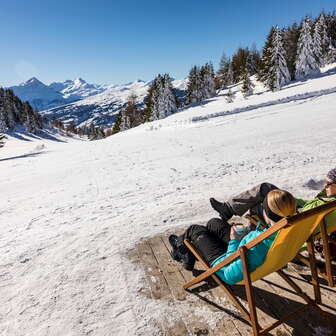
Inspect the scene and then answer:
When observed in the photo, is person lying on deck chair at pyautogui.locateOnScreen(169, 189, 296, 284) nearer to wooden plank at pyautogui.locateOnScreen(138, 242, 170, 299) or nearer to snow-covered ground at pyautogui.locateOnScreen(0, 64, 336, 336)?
wooden plank at pyautogui.locateOnScreen(138, 242, 170, 299)

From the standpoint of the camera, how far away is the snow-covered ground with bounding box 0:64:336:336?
9.94 ft

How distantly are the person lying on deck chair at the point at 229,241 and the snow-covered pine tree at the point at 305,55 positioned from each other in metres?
52.2

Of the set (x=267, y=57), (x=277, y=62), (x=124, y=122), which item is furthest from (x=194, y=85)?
(x=277, y=62)

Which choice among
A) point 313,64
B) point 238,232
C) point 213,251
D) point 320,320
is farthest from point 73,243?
point 313,64

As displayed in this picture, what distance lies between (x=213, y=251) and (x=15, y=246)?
4111mm

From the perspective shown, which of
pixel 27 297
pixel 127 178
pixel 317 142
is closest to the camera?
pixel 27 297

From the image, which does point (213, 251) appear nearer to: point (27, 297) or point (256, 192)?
point (256, 192)

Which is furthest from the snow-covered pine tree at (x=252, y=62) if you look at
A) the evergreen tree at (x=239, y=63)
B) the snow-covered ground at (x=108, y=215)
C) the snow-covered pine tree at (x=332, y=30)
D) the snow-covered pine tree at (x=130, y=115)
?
the snow-covered ground at (x=108, y=215)

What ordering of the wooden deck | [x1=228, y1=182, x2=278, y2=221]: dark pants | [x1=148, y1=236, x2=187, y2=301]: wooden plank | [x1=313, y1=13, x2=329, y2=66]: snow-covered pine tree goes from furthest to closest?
[x1=313, y1=13, x2=329, y2=66]: snow-covered pine tree, [x1=228, y1=182, x2=278, y2=221]: dark pants, [x1=148, y1=236, x2=187, y2=301]: wooden plank, the wooden deck

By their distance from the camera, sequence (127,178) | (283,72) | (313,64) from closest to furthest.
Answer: (127,178)
(283,72)
(313,64)

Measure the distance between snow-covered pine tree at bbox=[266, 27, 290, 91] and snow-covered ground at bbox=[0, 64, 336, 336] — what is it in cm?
3122

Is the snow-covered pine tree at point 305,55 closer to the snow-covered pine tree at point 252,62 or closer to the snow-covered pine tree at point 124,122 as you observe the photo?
the snow-covered pine tree at point 252,62

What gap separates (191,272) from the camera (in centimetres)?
354

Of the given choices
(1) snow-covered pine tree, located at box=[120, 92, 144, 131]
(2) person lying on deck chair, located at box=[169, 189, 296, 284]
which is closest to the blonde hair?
(2) person lying on deck chair, located at box=[169, 189, 296, 284]
